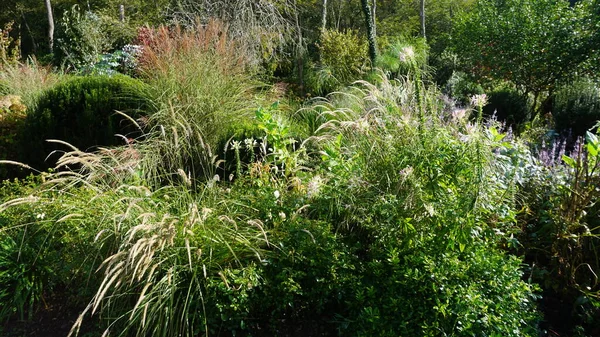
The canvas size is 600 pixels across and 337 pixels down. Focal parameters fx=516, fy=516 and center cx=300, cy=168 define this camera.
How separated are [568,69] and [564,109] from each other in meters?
1.63

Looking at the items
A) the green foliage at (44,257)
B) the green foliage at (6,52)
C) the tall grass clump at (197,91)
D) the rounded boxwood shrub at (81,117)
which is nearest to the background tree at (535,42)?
the tall grass clump at (197,91)

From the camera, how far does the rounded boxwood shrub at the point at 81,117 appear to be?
5609 millimetres

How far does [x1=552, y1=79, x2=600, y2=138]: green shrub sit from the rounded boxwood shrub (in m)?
5.86

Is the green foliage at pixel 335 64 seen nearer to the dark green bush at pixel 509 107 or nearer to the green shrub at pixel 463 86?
the green shrub at pixel 463 86

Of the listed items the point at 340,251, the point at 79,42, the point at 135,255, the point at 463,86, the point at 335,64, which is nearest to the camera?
the point at 135,255

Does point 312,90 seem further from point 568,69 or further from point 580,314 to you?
point 580,314

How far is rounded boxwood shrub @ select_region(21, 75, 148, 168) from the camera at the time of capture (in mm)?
5609

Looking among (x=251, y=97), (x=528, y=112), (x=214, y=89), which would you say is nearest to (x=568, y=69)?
(x=528, y=112)

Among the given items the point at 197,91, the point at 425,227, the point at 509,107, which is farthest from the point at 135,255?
the point at 509,107

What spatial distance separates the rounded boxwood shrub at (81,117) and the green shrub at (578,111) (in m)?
5.86

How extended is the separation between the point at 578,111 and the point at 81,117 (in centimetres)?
663

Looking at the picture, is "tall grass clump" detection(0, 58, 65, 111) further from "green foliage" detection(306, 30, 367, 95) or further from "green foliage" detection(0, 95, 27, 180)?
"green foliage" detection(306, 30, 367, 95)

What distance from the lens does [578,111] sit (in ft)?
24.3

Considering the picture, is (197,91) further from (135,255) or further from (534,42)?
(534,42)
